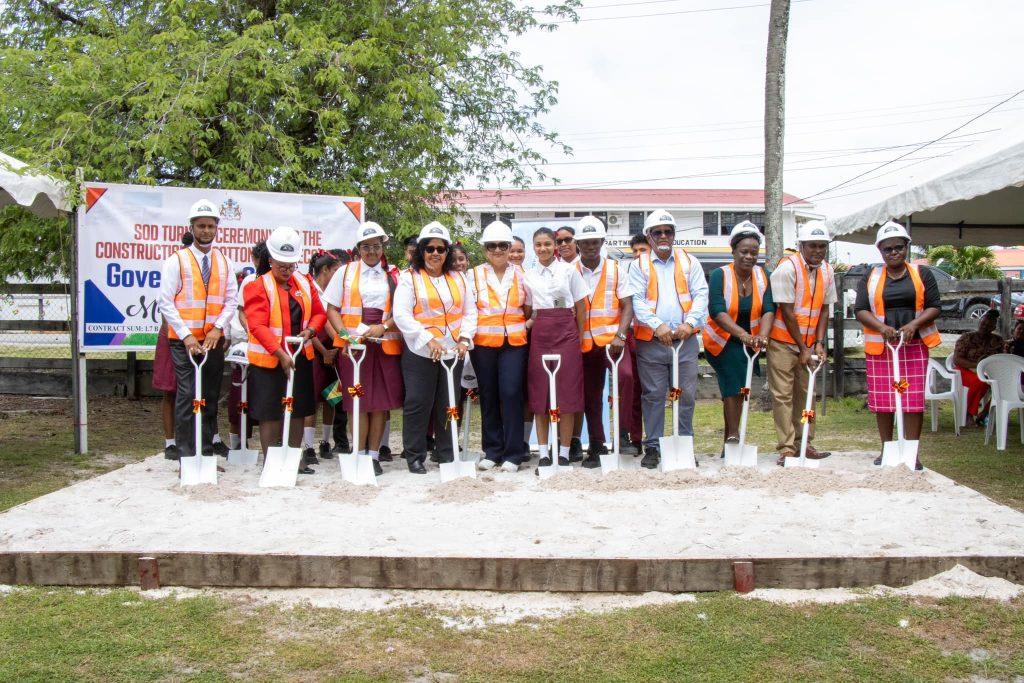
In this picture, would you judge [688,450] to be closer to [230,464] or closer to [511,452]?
[511,452]

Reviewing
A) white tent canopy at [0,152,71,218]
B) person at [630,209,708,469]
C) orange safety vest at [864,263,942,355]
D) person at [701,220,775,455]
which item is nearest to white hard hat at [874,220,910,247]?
orange safety vest at [864,263,942,355]

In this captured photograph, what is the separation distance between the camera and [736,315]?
7.06 m

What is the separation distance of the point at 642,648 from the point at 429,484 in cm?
292

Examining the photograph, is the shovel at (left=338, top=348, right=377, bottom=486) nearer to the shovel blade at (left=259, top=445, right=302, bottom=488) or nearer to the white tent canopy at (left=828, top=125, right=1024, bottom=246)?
the shovel blade at (left=259, top=445, right=302, bottom=488)

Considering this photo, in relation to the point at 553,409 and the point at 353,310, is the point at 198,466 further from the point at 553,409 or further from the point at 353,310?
the point at 553,409

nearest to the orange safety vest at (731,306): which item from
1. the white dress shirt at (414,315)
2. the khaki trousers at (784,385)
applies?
the khaki trousers at (784,385)

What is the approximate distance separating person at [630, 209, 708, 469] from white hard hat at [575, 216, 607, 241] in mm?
383

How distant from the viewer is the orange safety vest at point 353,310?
690cm

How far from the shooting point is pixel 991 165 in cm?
744

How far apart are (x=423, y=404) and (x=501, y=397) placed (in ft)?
2.00

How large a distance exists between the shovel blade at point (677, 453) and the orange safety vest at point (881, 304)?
1.55 m

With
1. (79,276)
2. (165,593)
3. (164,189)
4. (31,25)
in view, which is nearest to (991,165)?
(165,593)

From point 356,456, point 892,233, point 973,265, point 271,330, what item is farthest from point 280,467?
point 973,265

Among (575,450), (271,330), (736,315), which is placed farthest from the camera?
(575,450)
